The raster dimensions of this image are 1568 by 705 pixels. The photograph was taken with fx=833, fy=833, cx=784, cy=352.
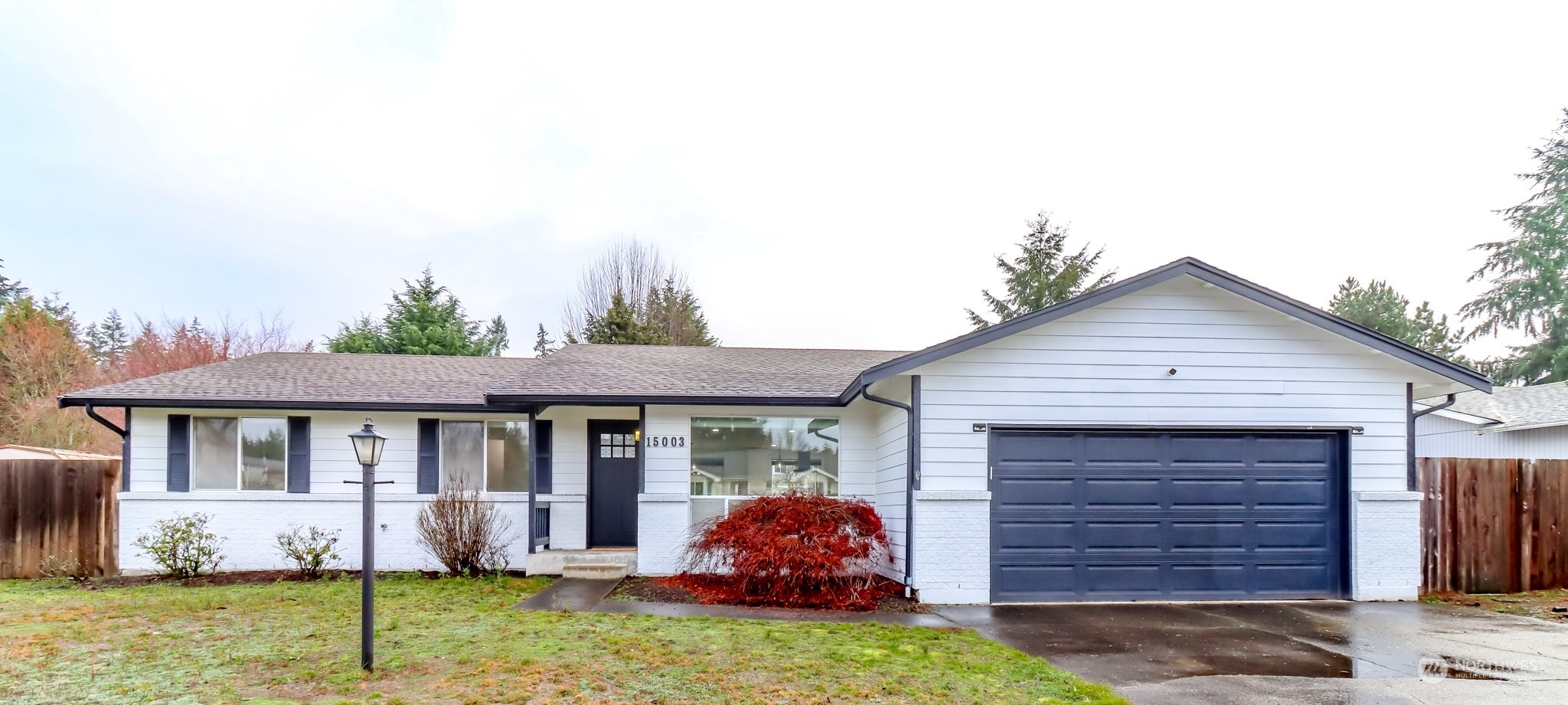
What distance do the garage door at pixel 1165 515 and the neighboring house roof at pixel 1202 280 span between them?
44.3 inches

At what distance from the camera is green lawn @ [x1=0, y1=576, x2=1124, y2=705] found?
15.8 feet

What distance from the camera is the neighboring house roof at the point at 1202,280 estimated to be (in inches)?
339

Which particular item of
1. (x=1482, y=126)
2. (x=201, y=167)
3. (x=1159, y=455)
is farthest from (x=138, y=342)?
(x=1482, y=126)

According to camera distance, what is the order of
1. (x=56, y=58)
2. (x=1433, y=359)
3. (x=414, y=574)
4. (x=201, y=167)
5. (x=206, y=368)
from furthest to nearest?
(x=201, y=167), (x=56, y=58), (x=206, y=368), (x=414, y=574), (x=1433, y=359)

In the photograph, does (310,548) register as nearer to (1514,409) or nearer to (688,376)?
(688,376)

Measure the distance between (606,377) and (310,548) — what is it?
4346mm

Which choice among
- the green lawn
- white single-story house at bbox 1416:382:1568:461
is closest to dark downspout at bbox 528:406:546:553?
the green lawn

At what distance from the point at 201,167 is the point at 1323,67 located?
2013cm

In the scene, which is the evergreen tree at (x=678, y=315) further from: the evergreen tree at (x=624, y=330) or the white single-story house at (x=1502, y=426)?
the white single-story house at (x=1502, y=426)

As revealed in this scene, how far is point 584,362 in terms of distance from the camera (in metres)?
12.6

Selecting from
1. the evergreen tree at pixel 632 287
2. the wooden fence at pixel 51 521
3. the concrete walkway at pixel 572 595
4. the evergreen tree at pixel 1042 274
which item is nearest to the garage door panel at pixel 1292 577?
the concrete walkway at pixel 572 595

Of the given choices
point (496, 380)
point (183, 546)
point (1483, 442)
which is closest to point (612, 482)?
point (496, 380)

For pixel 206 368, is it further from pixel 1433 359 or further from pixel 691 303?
pixel 691 303

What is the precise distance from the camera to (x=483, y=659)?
5621mm
